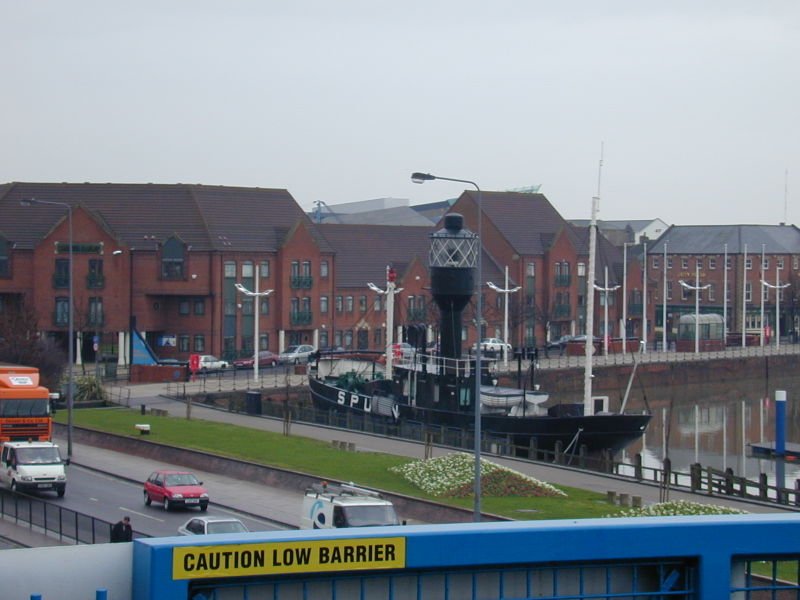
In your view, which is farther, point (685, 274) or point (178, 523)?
point (685, 274)

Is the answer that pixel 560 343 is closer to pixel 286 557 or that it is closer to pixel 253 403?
pixel 253 403

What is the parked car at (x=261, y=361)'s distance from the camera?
251ft

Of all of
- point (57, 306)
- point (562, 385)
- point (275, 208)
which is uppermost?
point (275, 208)

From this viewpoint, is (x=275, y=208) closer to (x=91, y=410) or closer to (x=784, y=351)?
(x=91, y=410)

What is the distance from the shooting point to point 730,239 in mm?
119562

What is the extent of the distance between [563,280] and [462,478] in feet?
220

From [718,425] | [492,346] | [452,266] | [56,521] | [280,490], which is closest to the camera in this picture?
[56,521]

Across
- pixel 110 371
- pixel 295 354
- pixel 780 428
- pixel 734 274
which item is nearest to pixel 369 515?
pixel 780 428

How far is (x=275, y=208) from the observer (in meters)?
86.5

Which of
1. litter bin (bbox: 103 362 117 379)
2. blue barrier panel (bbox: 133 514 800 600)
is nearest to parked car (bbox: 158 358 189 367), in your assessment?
litter bin (bbox: 103 362 117 379)

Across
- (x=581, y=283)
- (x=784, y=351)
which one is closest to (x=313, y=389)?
(x=581, y=283)

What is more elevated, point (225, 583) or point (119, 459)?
point (225, 583)

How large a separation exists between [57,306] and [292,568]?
69477 mm

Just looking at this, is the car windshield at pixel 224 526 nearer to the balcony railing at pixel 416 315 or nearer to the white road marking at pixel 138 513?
the white road marking at pixel 138 513
